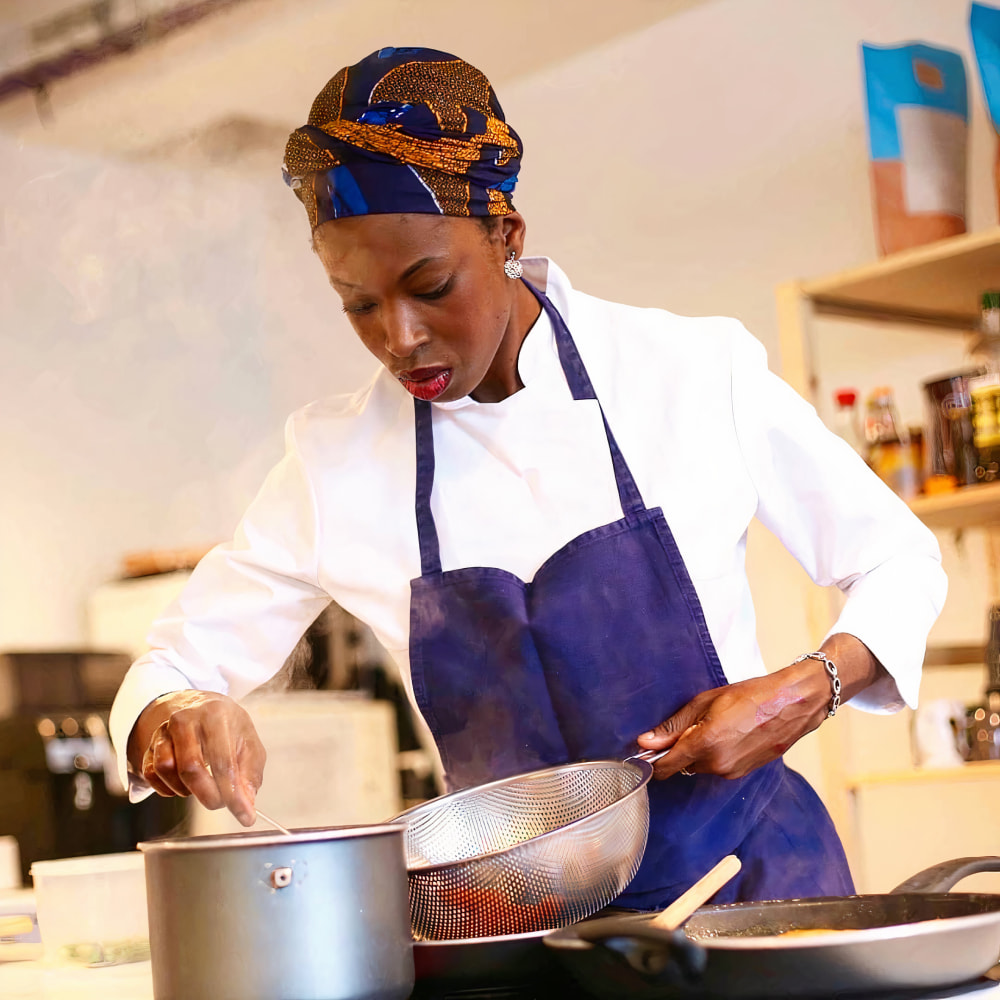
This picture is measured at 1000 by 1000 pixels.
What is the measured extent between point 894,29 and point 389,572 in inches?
70.4

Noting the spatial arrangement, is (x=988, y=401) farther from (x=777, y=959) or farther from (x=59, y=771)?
(x=59, y=771)

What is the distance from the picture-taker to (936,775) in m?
2.17

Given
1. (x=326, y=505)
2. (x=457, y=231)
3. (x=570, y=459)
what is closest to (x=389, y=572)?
(x=326, y=505)

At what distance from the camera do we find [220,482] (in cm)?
288

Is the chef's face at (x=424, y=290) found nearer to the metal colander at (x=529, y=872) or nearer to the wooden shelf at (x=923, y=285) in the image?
the metal colander at (x=529, y=872)

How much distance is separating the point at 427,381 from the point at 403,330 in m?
0.08

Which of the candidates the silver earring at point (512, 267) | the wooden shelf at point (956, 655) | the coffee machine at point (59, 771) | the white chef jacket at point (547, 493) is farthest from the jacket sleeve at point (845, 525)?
the coffee machine at point (59, 771)

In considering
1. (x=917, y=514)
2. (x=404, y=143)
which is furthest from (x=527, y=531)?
(x=917, y=514)

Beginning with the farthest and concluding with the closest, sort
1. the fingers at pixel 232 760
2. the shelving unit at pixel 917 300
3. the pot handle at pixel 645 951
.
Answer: the shelving unit at pixel 917 300 < the fingers at pixel 232 760 < the pot handle at pixel 645 951

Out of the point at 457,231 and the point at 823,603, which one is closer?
the point at 457,231

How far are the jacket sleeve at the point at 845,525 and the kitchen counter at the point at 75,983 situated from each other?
0.72 m

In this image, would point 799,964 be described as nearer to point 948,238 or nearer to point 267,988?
point 267,988

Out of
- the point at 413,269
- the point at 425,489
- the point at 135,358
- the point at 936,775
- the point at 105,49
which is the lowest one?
the point at 936,775

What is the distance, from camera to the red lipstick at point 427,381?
50.2 inches
